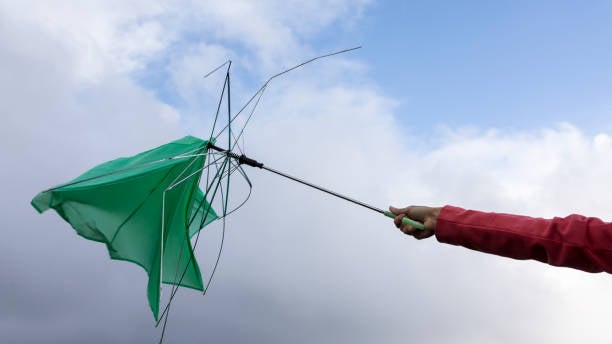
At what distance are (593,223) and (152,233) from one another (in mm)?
6559

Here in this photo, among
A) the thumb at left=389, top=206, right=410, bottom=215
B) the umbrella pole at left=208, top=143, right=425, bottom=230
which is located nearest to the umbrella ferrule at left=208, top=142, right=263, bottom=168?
the umbrella pole at left=208, top=143, right=425, bottom=230

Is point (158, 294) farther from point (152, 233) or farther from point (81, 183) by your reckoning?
point (81, 183)

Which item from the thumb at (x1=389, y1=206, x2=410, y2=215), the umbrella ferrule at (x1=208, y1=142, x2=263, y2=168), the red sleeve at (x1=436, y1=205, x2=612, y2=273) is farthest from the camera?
the umbrella ferrule at (x1=208, y1=142, x2=263, y2=168)

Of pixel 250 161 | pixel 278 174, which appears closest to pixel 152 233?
pixel 250 161

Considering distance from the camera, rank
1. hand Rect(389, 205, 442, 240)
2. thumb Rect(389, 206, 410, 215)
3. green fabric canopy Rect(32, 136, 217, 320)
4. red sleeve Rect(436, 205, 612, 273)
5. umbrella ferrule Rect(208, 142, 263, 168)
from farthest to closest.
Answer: green fabric canopy Rect(32, 136, 217, 320)
umbrella ferrule Rect(208, 142, 263, 168)
thumb Rect(389, 206, 410, 215)
hand Rect(389, 205, 442, 240)
red sleeve Rect(436, 205, 612, 273)

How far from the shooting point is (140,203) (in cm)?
817

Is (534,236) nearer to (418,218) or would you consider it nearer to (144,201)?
(418,218)

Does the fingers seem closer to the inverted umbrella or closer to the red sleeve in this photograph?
the red sleeve

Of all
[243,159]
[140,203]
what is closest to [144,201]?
[140,203]

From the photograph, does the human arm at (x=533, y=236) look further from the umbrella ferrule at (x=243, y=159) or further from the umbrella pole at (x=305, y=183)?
the umbrella ferrule at (x=243, y=159)

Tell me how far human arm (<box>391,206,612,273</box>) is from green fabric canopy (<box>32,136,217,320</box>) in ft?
15.8

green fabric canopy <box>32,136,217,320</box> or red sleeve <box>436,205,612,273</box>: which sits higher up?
A: green fabric canopy <box>32,136,217,320</box>

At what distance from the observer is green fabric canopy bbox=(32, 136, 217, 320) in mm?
7828

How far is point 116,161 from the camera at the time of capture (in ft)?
27.3
